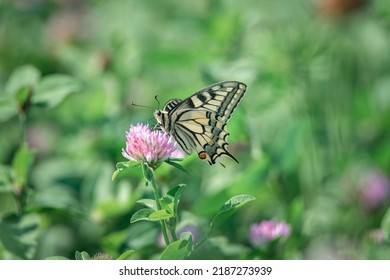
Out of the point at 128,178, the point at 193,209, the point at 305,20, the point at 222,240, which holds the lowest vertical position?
the point at 222,240

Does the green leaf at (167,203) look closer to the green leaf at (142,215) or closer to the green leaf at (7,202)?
the green leaf at (142,215)

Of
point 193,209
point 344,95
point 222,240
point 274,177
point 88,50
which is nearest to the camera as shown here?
point 222,240

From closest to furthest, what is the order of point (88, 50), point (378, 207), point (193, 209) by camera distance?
point (193, 209)
point (378, 207)
point (88, 50)

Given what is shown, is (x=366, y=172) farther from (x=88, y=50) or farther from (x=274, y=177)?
(x=88, y=50)

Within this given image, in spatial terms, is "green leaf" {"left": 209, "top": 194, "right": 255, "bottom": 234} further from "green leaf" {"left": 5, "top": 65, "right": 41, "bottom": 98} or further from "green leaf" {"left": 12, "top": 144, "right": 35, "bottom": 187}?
"green leaf" {"left": 5, "top": 65, "right": 41, "bottom": 98}

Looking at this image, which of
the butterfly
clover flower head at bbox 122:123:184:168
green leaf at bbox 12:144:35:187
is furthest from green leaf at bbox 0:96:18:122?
clover flower head at bbox 122:123:184:168

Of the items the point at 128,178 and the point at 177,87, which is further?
the point at 177,87

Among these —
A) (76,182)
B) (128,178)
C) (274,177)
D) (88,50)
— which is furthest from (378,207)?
(88,50)

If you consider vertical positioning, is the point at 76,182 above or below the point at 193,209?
above

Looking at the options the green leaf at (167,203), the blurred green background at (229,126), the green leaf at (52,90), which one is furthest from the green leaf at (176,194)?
the green leaf at (52,90)
